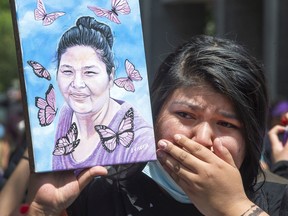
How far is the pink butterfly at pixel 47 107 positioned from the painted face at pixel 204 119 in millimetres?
341

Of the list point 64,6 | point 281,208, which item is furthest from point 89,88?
point 281,208

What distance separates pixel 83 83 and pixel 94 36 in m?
0.14

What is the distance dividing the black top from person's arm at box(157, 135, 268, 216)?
0.66 ft

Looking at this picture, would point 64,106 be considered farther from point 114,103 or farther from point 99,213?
point 99,213

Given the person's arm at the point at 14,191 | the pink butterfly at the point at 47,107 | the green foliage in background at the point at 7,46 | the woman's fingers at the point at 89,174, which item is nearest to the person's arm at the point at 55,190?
the woman's fingers at the point at 89,174

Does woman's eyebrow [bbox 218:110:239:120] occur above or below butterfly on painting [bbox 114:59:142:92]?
Answer: below

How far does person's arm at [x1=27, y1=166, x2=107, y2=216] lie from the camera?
2.03 m

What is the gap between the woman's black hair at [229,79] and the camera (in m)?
2.22

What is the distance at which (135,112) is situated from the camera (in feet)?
6.97

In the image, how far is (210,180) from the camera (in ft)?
6.59

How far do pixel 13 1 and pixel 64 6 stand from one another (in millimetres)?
142

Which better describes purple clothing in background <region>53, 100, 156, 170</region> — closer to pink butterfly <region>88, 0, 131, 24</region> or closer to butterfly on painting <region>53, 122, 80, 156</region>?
butterfly on painting <region>53, 122, 80, 156</region>

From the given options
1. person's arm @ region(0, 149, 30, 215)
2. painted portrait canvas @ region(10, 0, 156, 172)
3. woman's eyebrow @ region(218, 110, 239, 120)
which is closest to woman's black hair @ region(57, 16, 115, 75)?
painted portrait canvas @ region(10, 0, 156, 172)

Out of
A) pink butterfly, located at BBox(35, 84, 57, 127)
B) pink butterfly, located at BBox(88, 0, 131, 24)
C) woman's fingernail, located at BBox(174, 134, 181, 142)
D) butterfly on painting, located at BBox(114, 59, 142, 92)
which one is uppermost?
pink butterfly, located at BBox(88, 0, 131, 24)
